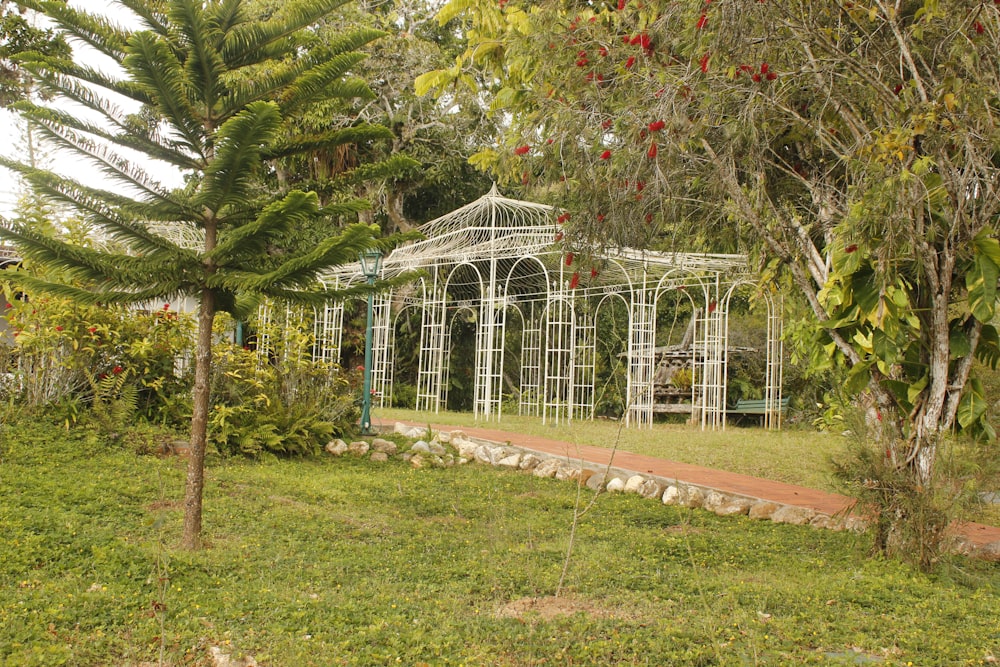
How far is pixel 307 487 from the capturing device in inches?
248

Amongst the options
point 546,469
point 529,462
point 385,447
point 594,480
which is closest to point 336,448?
point 385,447

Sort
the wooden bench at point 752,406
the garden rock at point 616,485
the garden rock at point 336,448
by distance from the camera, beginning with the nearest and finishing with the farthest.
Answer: the garden rock at point 616,485
the garden rock at point 336,448
the wooden bench at point 752,406

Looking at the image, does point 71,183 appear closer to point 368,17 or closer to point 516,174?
point 516,174

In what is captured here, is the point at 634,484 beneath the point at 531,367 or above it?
beneath

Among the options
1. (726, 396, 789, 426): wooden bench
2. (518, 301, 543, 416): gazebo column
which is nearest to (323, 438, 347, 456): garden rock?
(518, 301, 543, 416): gazebo column

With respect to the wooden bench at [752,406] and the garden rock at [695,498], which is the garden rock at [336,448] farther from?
the wooden bench at [752,406]

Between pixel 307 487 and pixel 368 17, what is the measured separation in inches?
460

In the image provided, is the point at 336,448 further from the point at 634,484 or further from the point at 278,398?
the point at 634,484

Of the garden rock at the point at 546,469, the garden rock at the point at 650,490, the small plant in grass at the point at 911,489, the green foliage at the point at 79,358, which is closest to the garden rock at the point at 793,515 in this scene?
Result: the garden rock at the point at 650,490

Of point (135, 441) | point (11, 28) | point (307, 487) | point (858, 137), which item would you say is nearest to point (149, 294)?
point (307, 487)

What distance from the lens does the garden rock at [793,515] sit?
5.80 meters

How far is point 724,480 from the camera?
276 inches

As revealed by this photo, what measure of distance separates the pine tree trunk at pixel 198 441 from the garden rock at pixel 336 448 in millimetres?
3732

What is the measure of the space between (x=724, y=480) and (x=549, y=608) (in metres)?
3.71
